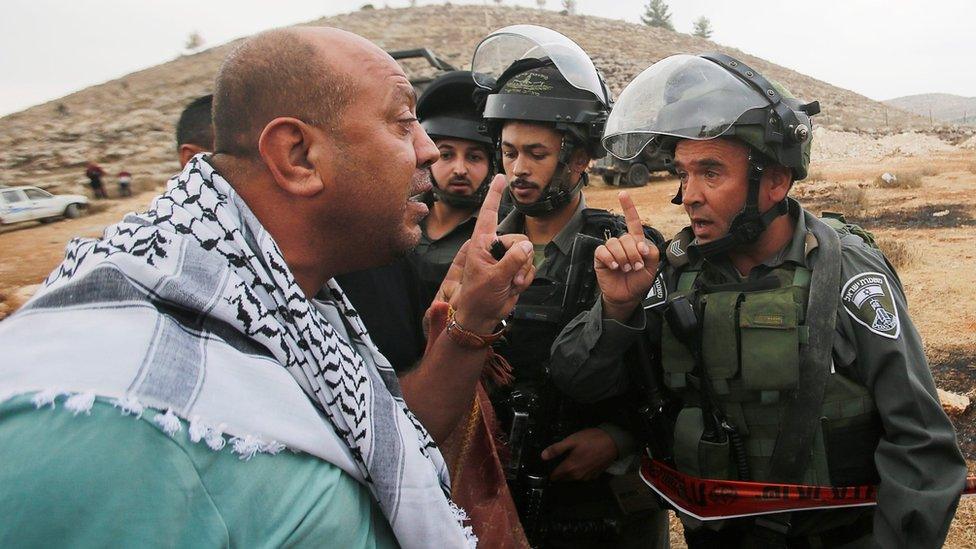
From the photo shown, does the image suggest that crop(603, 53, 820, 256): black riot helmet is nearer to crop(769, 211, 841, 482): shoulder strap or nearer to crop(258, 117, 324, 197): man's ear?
crop(769, 211, 841, 482): shoulder strap

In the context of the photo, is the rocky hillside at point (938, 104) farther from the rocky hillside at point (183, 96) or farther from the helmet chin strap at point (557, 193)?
the helmet chin strap at point (557, 193)

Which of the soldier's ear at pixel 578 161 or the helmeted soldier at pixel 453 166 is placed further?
the helmeted soldier at pixel 453 166

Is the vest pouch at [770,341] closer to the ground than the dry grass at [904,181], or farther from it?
farther from it

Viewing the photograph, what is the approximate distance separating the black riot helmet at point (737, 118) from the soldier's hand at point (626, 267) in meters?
0.29

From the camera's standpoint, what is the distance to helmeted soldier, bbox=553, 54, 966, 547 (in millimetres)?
1855

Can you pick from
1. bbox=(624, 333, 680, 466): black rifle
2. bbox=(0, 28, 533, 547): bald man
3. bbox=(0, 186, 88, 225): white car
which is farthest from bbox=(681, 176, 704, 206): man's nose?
bbox=(0, 186, 88, 225): white car

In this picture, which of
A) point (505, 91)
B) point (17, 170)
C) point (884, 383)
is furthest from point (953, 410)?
point (17, 170)

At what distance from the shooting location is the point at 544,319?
2.50 metres

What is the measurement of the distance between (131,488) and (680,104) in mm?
Answer: 2085

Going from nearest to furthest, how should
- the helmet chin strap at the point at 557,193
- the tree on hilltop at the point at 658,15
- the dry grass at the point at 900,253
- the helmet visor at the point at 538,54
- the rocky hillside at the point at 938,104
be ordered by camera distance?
the helmet chin strap at the point at 557,193 → the helmet visor at the point at 538,54 → the dry grass at the point at 900,253 → the tree on hilltop at the point at 658,15 → the rocky hillside at the point at 938,104

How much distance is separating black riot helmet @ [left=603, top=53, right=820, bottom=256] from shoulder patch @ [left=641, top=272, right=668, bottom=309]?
0.72 feet

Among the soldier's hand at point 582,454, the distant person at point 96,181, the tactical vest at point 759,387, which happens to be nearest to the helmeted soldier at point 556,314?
the soldier's hand at point 582,454

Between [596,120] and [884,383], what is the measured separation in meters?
1.54

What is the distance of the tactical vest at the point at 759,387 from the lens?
1990 mm
